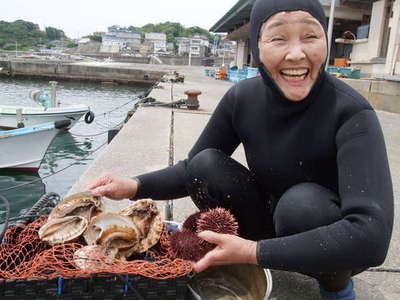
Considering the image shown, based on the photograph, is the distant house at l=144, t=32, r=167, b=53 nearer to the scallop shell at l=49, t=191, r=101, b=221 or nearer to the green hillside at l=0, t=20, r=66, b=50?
the green hillside at l=0, t=20, r=66, b=50

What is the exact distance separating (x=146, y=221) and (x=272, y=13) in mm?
1141

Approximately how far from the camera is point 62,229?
6.07ft

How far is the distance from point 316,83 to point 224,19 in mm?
34416

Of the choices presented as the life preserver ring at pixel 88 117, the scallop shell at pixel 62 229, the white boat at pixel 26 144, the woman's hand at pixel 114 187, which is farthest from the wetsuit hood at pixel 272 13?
the life preserver ring at pixel 88 117

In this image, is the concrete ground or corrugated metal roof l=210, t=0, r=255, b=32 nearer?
the concrete ground

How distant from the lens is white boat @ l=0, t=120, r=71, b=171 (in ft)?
29.6

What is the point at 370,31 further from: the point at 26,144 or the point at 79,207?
the point at 79,207

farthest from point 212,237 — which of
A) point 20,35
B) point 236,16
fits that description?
point 20,35

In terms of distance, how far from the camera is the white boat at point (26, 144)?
9031mm

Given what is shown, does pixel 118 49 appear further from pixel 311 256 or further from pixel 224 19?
pixel 311 256

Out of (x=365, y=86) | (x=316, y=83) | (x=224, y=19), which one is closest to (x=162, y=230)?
(x=316, y=83)

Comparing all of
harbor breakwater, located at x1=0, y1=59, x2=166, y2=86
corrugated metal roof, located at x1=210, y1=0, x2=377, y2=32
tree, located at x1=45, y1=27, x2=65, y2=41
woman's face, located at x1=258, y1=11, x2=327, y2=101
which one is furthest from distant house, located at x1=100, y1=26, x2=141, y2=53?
woman's face, located at x1=258, y1=11, x2=327, y2=101

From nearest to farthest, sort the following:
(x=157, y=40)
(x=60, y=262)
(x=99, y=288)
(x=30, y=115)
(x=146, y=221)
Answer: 1. (x=99, y=288)
2. (x=60, y=262)
3. (x=146, y=221)
4. (x=30, y=115)
5. (x=157, y=40)

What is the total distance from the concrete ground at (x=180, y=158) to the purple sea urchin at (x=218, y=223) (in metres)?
0.55
